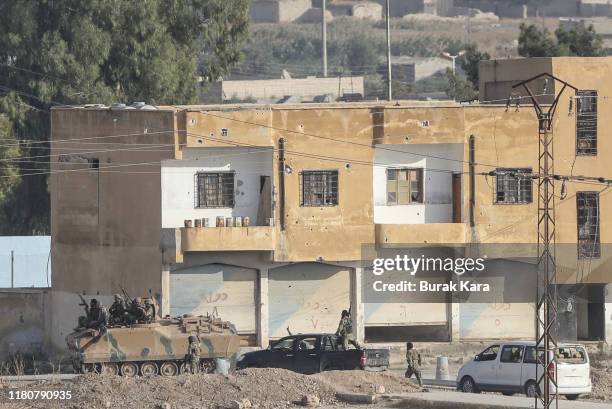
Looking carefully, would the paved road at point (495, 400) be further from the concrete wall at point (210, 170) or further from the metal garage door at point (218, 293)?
the concrete wall at point (210, 170)

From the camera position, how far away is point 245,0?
6912 centimetres

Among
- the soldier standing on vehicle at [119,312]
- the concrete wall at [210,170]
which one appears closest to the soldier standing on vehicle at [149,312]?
the soldier standing on vehicle at [119,312]

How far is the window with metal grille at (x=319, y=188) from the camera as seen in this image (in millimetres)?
48875

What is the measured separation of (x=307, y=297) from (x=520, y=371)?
12.0 metres

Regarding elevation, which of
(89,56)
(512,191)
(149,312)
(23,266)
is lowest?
(149,312)

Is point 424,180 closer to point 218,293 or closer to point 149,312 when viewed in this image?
point 218,293

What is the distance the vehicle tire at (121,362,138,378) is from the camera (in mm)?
42094

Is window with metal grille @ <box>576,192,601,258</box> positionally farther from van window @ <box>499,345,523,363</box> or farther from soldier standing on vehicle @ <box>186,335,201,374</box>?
soldier standing on vehicle @ <box>186,335,201,374</box>

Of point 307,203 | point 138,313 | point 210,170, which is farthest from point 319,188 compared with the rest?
point 138,313

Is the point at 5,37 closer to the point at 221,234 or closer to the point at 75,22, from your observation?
the point at 75,22

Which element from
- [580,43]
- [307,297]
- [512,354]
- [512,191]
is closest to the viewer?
[512,354]

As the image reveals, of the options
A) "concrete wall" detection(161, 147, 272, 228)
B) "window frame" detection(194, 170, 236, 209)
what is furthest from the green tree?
"window frame" detection(194, 170, 236, 209)

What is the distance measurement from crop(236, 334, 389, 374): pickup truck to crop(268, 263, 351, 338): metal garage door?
7.07 m

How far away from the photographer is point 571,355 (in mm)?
37750
